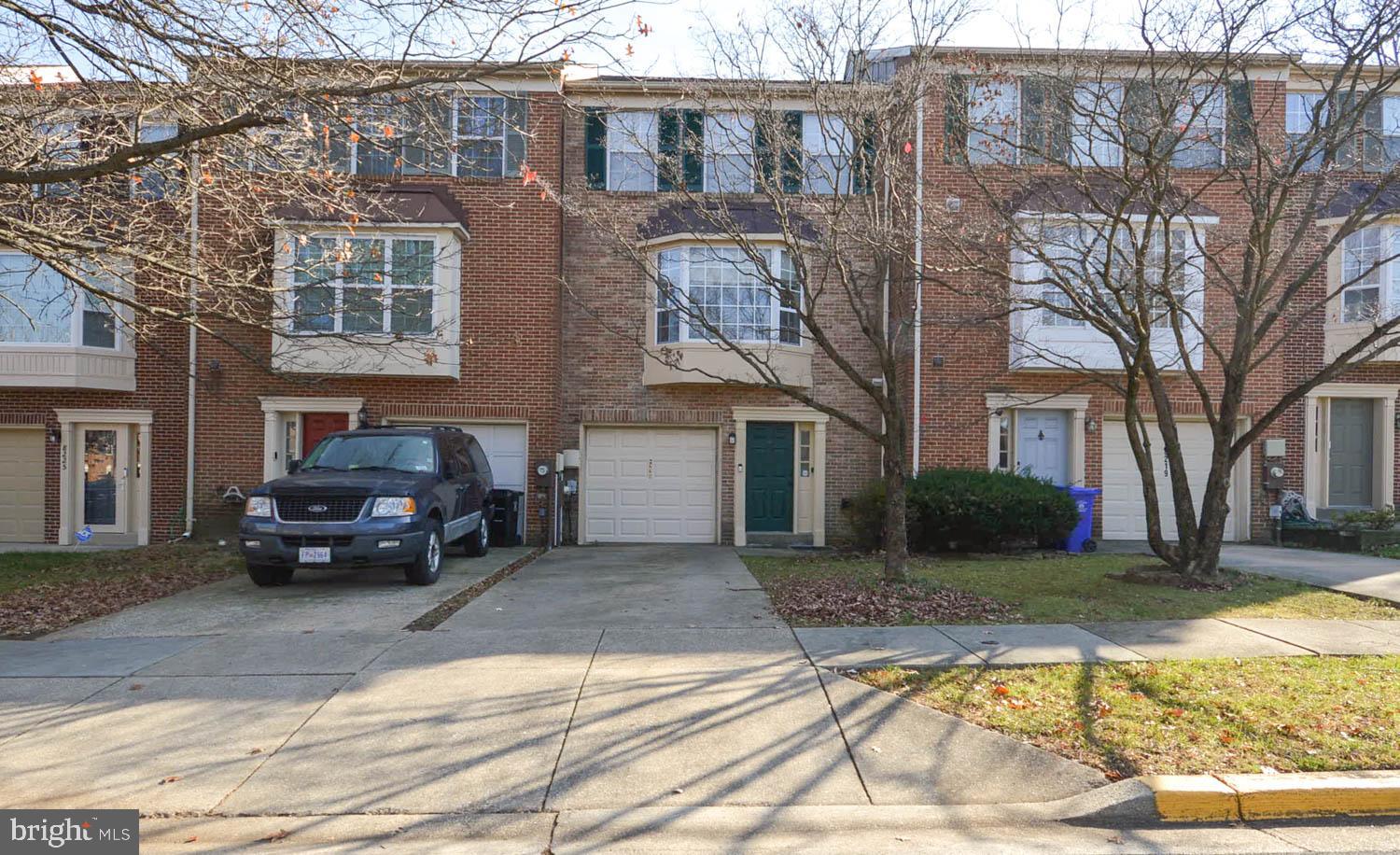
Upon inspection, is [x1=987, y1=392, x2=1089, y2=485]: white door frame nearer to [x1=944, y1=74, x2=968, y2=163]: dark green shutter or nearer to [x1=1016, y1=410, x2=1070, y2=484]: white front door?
[x1=1016, y1=410, x2=1070, y2=484]: white front door

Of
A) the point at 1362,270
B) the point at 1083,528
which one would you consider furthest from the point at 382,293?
the point at 1362,270

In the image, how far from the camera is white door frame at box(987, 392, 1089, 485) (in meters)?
13.9

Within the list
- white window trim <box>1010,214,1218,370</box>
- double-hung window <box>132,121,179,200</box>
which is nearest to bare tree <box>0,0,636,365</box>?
double-hung window <box>132,121,179,200</box>

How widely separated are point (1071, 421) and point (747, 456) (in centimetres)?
560

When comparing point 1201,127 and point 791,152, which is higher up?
point 1201,127

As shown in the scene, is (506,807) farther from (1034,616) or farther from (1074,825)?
(1034,616)

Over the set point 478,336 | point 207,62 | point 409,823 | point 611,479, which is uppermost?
point 207,62

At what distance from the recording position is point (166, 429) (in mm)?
14250

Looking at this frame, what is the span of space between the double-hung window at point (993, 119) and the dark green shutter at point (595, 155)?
6.17 meters

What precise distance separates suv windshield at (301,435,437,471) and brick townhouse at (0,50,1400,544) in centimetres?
316

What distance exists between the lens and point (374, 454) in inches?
400

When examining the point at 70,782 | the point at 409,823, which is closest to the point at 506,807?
the point at 409,823

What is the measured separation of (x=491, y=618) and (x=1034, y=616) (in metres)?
5.04

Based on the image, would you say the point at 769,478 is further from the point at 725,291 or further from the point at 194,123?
the point at 194,123
